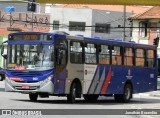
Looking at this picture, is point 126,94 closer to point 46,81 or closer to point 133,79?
point 133,79

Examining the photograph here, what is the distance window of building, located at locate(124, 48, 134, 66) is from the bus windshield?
5.86m

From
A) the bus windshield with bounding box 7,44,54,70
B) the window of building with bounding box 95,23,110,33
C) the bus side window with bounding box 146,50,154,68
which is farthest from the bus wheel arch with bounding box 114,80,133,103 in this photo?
the window of building with bounding box 95,23,110,33

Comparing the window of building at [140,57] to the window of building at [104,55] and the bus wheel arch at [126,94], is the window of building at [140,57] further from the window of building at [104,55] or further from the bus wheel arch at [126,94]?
Answer: the window of building at [104,55]

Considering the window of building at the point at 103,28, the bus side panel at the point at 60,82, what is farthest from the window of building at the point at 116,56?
the window of building at the point at 103,28

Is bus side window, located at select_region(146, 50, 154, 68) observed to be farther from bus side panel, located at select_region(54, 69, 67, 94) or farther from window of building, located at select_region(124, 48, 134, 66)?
bus side panel, located at select_region(54, 69, 67, 94)

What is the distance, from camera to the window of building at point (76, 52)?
23.2 metres

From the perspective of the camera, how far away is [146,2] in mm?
20891

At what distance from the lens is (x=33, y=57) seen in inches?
880

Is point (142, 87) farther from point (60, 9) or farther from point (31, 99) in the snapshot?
point (60, 9)

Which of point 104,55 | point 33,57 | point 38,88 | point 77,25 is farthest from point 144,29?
point 38,88

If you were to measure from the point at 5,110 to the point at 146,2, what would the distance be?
280 inches

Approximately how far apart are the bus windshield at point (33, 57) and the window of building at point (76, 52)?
1.24 metres

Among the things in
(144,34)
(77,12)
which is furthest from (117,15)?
(144,34)

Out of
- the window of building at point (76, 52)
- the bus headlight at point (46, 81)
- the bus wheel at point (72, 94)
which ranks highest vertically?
the window of building at point (76, 52)
